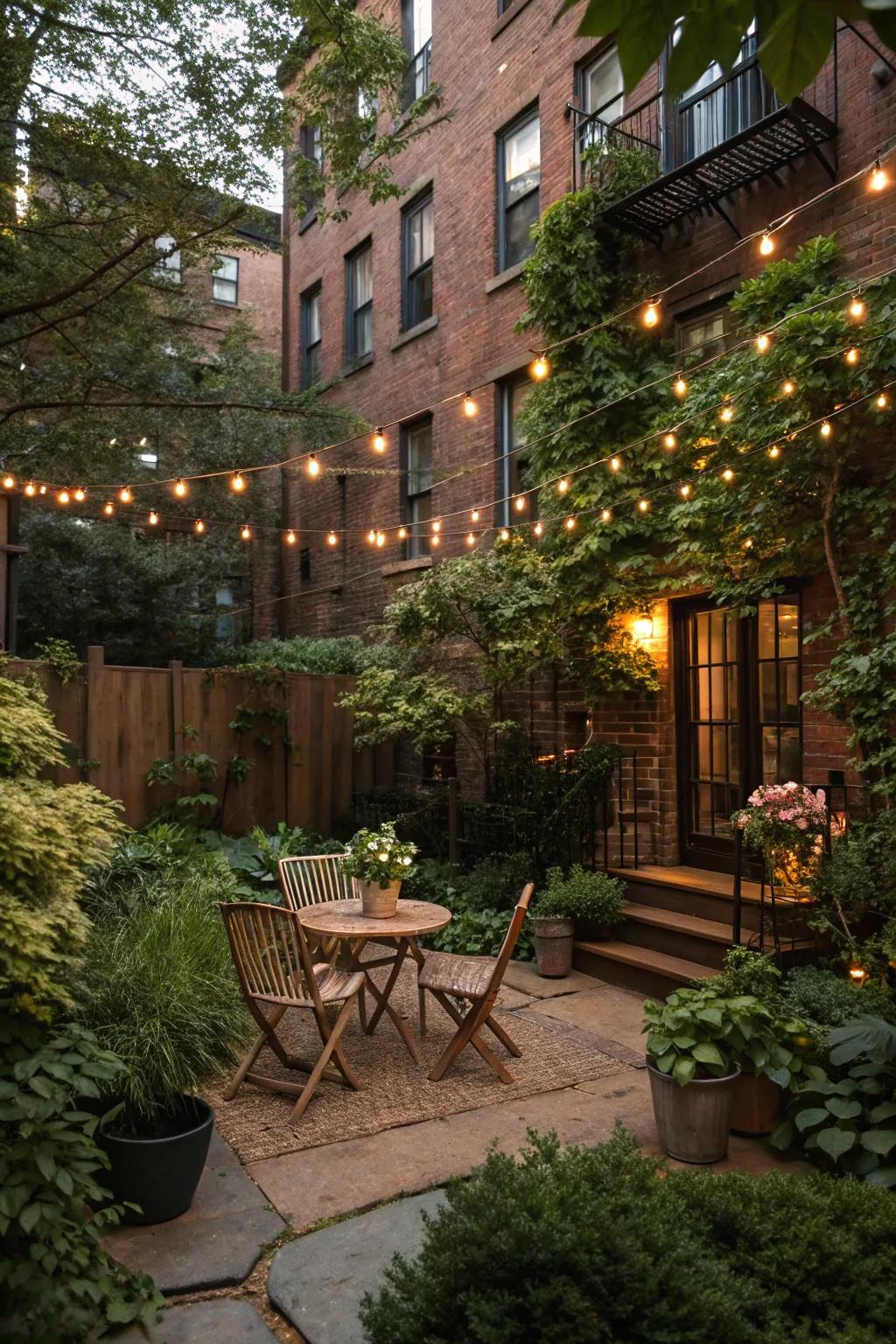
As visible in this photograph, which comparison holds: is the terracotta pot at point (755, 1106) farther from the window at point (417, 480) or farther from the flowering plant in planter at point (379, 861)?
the window at point (417, 480)

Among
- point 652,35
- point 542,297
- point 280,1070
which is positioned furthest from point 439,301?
point 652,35

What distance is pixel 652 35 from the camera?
4.34 ft

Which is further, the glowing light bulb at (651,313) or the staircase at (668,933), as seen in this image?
the staircase at (668,933)

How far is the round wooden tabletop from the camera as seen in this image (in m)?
5.00

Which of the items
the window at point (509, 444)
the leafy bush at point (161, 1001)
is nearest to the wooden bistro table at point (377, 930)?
A: the leafy bush at point (161, 1001)

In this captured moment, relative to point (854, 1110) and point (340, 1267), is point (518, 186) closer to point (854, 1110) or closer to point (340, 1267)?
point (854, 1110)

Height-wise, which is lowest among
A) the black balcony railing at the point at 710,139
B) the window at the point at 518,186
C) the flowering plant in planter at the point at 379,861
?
the flowering plant in planter at the point at 379,861

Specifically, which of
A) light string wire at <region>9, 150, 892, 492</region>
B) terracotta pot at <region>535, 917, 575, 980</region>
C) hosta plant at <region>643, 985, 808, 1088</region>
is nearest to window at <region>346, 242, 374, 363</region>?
light string wire at <region>9, 150, 892, 492</region>

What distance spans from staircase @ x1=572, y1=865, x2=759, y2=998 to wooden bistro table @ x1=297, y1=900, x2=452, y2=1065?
66.6 inches

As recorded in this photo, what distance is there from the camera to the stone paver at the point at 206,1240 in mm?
3178

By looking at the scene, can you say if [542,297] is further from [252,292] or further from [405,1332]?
[252,292]

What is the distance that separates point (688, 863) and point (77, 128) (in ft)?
27.2

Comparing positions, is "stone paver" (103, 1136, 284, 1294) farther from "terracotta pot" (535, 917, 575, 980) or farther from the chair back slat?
"terracotta pot" (535, 917, 575, 980)

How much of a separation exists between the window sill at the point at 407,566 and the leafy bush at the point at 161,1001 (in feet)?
18.7
